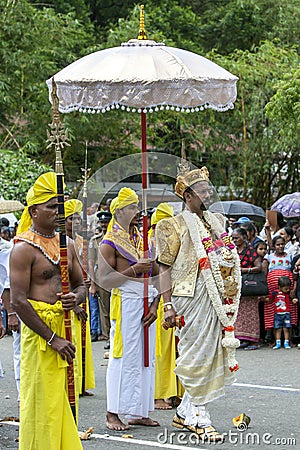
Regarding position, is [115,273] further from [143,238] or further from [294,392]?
[294,392]

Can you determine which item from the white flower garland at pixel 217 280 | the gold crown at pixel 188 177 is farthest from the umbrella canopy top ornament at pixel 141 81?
the white flower garland at pixel 217 280

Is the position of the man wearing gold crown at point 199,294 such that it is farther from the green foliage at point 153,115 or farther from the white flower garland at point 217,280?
the green foliage at point 153,115

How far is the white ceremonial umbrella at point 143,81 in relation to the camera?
7.73 m

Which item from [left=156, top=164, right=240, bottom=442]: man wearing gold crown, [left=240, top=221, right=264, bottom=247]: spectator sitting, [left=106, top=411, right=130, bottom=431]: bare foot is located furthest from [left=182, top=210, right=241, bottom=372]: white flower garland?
[left=240, top=221, right=264, bottom=247]: spectator sitting

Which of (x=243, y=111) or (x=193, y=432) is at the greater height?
(x=243, y=111)

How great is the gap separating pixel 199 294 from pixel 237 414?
5.12 feet

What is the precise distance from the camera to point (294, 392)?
9727mm

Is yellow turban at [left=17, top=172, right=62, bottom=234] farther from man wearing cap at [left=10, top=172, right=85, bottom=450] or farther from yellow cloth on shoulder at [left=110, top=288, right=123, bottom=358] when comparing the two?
yellow cloth on shoulder at [left=110, top=288, right=123, bottom=358]

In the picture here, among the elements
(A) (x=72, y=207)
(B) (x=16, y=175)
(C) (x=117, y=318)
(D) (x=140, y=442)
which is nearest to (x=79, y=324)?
(A) (x=72, y=207)

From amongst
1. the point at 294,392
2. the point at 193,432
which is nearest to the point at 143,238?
the point at 193,432

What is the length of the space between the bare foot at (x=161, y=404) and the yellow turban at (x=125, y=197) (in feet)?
6.92

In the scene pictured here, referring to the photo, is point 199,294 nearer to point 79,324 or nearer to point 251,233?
point 79,324

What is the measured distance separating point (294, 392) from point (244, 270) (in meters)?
3.49

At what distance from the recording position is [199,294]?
7.71 meters
